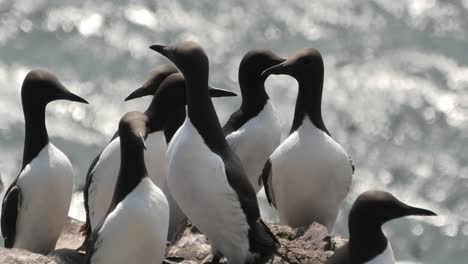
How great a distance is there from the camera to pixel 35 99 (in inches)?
453

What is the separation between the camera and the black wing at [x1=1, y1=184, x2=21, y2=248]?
11.2 m

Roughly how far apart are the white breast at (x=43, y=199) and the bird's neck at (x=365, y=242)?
2.53m

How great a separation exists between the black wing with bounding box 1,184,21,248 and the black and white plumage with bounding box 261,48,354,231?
6.45ft

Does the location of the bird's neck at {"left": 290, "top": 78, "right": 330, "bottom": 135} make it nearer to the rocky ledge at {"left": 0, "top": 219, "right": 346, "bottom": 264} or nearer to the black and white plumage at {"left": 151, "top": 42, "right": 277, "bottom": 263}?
the rocky ledge at {"left": 0, "top": 219, "right": 346, "bottom": 264}

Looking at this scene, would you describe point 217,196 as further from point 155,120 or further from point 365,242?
point 155,120

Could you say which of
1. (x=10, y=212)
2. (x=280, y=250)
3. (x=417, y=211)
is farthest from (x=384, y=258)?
(x=10, y=212)

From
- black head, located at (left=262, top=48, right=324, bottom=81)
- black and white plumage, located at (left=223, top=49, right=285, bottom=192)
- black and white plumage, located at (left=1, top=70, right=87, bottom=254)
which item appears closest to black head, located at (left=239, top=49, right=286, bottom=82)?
black and white plumage, located at (left=223, top=49, right=285, bottom=192)

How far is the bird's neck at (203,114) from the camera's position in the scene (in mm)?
10297

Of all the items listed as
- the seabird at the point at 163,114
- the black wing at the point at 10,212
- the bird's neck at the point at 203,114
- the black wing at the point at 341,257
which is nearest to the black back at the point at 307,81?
the seabird at the point at 163,114

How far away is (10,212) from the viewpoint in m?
11.2

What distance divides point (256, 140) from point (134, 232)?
2867mm

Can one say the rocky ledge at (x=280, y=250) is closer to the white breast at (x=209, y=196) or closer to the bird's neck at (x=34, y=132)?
the white breast at (x=209, y=196)

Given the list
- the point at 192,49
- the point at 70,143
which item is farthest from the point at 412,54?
the point at 192,49

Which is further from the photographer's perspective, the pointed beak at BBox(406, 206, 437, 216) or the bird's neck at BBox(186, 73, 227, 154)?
the bird's neck at BBox(186, 73, 227, 154)
